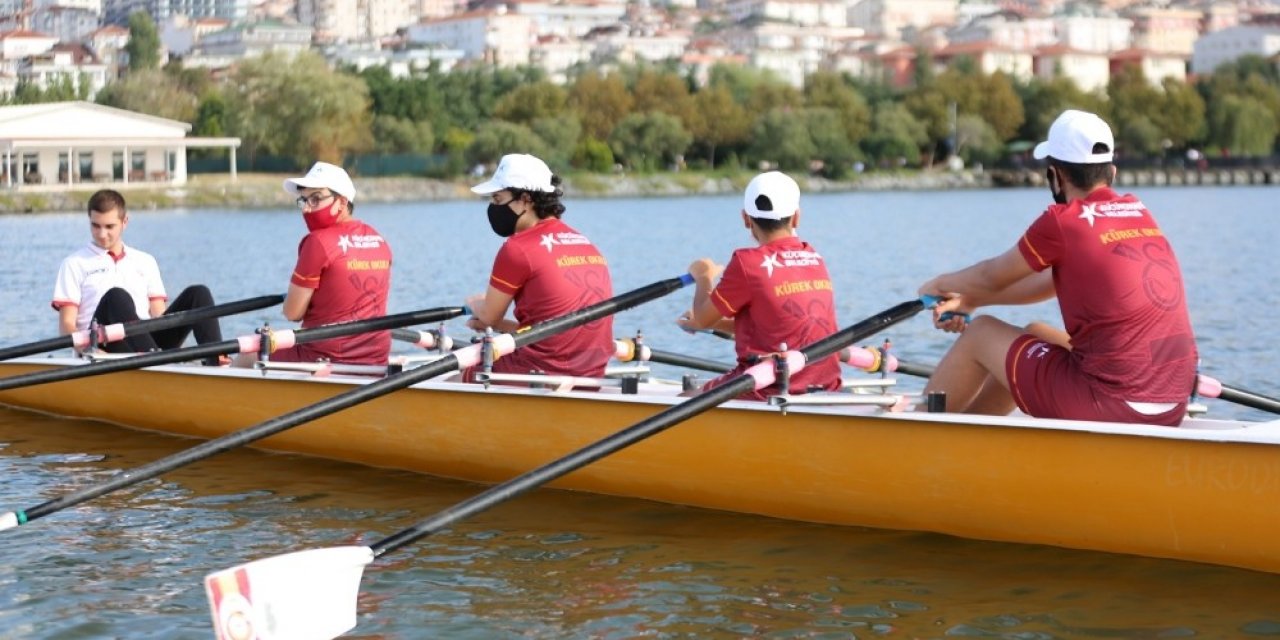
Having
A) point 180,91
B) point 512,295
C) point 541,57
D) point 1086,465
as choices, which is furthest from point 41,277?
point 541,57

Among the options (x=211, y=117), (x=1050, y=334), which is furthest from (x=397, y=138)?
(x=1050, y=334)

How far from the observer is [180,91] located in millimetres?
101938

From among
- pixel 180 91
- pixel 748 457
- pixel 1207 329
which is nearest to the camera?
pixel 748 457

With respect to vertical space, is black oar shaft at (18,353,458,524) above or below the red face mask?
below

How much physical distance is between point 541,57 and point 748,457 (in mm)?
181428

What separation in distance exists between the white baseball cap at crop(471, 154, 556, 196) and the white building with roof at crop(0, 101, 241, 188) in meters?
66.0

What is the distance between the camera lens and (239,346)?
965 centimetres

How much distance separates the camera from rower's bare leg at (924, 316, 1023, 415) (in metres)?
7.34

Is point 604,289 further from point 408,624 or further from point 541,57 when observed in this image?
point 541,57

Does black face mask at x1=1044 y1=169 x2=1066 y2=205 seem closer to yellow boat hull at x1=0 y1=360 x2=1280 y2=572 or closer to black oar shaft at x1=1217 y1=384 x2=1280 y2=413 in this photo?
yellow boat hull at x1=0 y1=360 x2=1280 y2=572

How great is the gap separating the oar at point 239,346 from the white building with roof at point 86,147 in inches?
2556

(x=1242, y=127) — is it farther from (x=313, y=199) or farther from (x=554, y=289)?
(x=554, y=289)

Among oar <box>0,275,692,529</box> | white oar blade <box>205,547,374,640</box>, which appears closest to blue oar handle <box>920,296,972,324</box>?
oar <box>0,275,692,529</box>

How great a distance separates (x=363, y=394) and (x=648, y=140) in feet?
310
